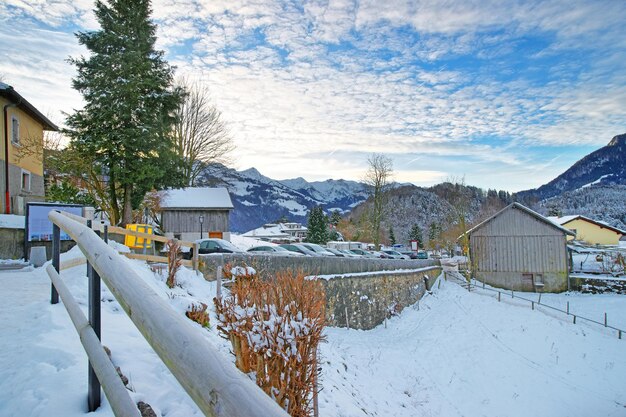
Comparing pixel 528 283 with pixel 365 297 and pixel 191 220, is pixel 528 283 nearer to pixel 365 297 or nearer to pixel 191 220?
pixel 365 297

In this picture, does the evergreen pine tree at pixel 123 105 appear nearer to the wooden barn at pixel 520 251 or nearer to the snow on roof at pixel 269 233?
the wooden barn at pixel 520 251

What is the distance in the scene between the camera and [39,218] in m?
12.8

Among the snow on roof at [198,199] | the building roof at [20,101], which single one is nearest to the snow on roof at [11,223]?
the building roof at [20,101]

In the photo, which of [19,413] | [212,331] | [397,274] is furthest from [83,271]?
[397,274]

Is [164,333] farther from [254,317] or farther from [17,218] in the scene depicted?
[17,218]

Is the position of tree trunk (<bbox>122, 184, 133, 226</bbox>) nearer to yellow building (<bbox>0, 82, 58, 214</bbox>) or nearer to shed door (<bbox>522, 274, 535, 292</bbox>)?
yellow building (<bbox>0, 82, 58, 214</bbox>)

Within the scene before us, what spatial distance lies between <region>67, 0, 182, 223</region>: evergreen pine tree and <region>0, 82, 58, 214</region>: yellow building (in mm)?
3039

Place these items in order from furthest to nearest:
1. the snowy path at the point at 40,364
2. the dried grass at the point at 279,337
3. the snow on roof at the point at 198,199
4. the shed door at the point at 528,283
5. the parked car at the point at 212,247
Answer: the snow on roof at the point at 198,199, the shed door at the point at 528,283, the parked car at the point at 212,247, the dried grass at the point at 279,337, the snowy path at the point at 40,364

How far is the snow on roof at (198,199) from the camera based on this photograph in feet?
Result: 119

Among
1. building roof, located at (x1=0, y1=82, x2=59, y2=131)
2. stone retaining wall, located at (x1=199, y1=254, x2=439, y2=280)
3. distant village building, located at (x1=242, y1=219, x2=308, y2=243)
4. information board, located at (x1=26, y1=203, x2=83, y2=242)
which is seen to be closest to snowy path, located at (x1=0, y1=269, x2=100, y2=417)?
stone retaining wall, located at (x1=199, y1=254, x2=439, y2=280)

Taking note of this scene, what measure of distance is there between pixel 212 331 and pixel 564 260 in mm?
33377

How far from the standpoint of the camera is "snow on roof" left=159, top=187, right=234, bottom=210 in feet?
119

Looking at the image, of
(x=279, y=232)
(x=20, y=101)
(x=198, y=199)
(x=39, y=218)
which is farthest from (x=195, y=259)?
(x=279, y=232)

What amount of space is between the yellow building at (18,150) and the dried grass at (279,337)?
64.2 feet
